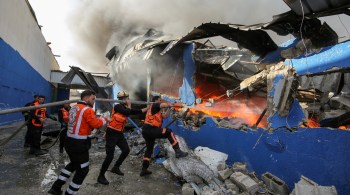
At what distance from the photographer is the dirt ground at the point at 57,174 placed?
4568 millimetres

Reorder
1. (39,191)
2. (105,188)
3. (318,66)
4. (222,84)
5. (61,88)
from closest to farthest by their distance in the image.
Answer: (318,66) → (39,191) → (105,188) → (222,84) → (61,88)

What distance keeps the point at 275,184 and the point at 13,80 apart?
38.2ft

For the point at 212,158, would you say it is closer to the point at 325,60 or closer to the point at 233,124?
the point at 233,124

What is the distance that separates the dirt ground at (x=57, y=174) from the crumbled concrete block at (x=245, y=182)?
104 centimetres

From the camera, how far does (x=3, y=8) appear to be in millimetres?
9516

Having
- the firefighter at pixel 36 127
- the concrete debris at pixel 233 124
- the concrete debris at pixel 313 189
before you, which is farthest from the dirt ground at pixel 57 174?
the concrete debris at pixel 313 189

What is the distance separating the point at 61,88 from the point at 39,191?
2778 cm

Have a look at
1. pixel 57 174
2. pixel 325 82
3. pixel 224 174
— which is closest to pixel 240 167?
pixel 224 174

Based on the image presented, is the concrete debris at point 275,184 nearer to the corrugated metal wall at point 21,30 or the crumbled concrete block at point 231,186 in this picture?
the crumbled concrete block at point 231,186

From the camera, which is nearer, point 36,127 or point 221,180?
point 221,180

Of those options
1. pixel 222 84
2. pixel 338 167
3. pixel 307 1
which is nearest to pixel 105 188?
pixel 338 167

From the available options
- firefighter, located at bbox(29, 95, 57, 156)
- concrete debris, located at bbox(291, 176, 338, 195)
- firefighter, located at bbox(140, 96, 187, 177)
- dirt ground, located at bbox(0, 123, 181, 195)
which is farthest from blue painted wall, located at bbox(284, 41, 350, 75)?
firefighter, located at bbox(29, 95, 57, 156)

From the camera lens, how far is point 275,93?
4605mm

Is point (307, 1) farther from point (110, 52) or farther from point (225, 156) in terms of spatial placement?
point (110, 52)
